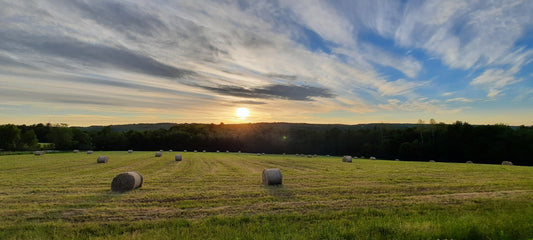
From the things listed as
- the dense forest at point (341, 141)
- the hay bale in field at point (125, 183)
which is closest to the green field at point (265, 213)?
the hay bale in field at point (125, 183)

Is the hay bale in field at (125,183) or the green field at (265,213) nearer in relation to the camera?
the green field at (265,213)

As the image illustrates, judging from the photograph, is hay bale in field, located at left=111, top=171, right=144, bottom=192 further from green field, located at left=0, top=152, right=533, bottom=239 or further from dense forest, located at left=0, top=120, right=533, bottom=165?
dense forest, located at left=0, top=120, right=533, bottom=165

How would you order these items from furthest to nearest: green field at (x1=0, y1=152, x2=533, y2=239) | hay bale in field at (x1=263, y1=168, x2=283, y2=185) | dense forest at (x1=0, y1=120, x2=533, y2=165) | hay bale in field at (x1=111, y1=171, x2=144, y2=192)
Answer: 1. dense forest at (x1=0, y1=120, x2=533, y2=165)
2. hay bale in field at (x1=263, y1=168, x2=283, y2=185)
3. hay bale in field at (x1=111, y1=171, x2=144, y2=192)
4. green field at (x1=0, y1=152, x2=533, y2=239)

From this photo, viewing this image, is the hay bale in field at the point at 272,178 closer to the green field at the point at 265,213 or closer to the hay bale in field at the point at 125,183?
the green field at the point at 265,213

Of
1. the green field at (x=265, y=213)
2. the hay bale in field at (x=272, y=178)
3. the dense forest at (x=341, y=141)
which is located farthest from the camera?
the dense forest at (x=341, y=141)

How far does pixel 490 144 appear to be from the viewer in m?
53.5

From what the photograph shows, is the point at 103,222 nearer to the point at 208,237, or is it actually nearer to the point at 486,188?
the point at 208,237

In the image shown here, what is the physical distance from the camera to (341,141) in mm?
90062

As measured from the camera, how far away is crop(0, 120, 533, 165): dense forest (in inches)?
2104

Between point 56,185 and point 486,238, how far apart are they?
1793cm

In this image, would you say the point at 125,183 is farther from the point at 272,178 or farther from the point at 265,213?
the point at 265,213

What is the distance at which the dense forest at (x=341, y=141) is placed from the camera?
5344 centimetres

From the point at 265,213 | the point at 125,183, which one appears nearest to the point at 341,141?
the point at 125,183

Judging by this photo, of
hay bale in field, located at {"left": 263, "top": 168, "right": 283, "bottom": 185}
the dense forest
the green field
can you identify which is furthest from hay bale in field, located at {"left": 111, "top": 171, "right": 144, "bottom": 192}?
the dense forest
